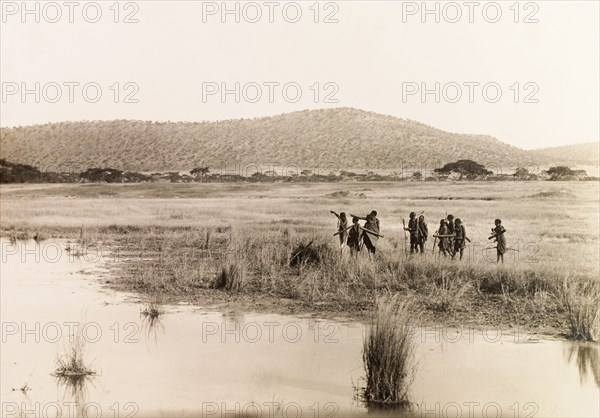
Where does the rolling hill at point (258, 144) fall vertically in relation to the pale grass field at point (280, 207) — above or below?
above

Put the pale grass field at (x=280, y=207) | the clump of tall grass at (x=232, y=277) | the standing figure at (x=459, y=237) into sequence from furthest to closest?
the pale grass field at (x=280, y=207)
the standing figure at (x=459, y=237)
the clump of tall grass at (x=232, y=277)

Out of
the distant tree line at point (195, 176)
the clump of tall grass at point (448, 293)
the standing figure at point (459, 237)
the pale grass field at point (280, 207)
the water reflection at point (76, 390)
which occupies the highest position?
the distant tree line at point (195, 176)

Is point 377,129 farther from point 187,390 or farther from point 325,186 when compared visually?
point 187,390

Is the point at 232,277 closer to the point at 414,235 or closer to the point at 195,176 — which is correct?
the point at 414,235

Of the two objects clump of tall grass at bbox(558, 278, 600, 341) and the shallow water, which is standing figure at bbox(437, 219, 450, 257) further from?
the shallow water

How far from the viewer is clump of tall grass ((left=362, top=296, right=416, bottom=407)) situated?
9227 mm

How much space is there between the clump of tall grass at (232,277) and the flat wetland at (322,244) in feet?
0.07

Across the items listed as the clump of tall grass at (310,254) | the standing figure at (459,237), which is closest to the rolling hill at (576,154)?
the standing figure at (459,237)

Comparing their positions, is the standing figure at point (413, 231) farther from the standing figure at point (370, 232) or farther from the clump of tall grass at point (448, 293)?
the clump of tall grass at point (448, 293)

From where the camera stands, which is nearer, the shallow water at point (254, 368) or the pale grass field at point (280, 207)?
the shallow water at point (254, 368)

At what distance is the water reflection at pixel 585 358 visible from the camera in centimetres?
1044

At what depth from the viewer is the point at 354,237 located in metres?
15.5

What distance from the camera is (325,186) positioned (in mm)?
21172

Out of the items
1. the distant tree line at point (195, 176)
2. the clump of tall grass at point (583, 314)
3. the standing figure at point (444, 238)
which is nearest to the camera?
the clump of tall grass at point (583, 314)
